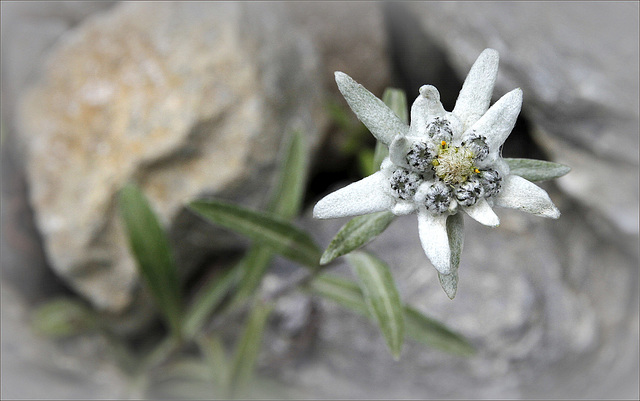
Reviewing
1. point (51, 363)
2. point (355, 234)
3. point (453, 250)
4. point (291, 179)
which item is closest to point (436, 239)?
point (453, 250)

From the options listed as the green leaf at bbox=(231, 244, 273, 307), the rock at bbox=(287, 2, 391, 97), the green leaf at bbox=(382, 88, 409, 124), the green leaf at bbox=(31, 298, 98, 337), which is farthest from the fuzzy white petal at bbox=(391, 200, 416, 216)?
the green leaf at bbox=(31, 298, 98, 337)

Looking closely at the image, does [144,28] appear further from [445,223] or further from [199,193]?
[445,223]

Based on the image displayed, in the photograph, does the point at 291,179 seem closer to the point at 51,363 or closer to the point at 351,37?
the point at 351,37

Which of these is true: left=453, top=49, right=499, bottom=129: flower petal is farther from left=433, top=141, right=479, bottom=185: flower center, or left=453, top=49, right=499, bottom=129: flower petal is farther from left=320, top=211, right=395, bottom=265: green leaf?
left=320, top=211, right=395, bottom=265: green leaf

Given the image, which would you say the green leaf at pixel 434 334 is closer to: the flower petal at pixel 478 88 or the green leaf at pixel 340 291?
the green leaf at pixel 340 291

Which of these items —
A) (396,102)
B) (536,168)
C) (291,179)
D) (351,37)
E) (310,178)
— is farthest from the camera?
(351,37)

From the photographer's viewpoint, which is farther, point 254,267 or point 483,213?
point 254,267
